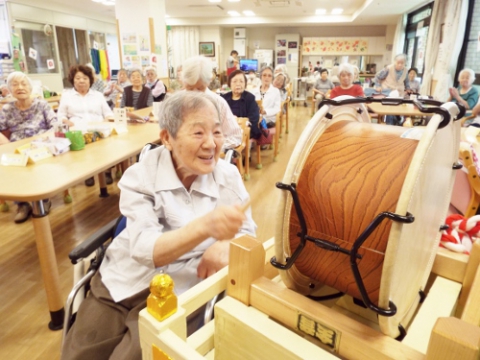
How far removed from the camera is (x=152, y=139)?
2.85 m

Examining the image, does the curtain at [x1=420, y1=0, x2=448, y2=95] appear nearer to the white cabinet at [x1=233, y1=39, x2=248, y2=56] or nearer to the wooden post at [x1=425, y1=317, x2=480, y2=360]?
the white cabinet at [x1=233, y1=39, x2=248, y2=56]

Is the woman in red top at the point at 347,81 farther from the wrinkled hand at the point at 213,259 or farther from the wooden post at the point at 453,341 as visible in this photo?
the wooden post at the point at 453,341

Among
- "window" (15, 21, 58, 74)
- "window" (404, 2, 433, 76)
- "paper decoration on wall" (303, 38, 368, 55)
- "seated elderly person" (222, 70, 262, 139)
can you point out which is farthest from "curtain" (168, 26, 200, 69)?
"seated elderly person" (222, 70, 262, 139)

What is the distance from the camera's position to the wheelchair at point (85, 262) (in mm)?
1209

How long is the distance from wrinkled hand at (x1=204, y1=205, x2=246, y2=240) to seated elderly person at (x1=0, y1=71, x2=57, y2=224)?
3.00m

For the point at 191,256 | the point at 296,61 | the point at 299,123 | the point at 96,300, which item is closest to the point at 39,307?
the point at 96,300

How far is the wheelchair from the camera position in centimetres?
121

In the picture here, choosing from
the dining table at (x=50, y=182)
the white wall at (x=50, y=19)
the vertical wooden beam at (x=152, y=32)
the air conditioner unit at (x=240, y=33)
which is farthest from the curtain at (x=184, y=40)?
the dining table at (x=50, y=182)

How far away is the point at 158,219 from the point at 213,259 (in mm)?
226

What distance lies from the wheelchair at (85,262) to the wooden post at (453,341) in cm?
111

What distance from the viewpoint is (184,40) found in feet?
45.5

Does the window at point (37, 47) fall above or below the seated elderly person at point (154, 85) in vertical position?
above

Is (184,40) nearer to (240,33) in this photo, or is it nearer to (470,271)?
(240,33)

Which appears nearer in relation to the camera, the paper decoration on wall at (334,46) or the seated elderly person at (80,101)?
the seated elderly person at (80,101)
